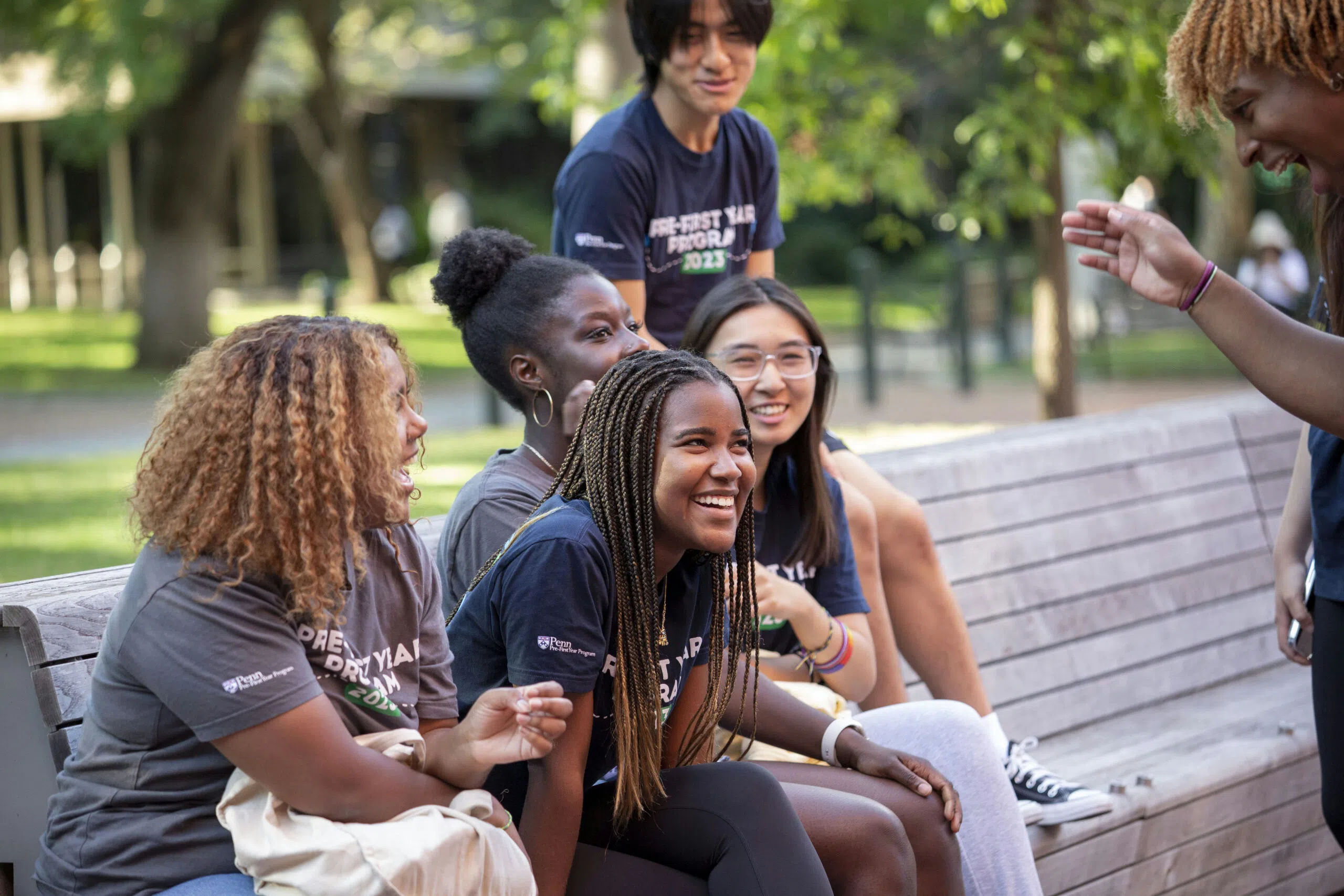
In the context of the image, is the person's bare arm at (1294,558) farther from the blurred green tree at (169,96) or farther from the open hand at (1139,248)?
the blurred green tree at (169,96)

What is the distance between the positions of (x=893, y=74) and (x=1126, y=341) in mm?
11802

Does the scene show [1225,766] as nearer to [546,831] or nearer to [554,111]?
[546,831]

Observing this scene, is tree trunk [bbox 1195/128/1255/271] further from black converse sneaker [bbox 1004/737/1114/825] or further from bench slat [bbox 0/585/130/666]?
bench slat [bbox 0/585/130/666]

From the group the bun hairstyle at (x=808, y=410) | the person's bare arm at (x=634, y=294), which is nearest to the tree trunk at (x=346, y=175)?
the person's bare arm at (x=634, y=294)

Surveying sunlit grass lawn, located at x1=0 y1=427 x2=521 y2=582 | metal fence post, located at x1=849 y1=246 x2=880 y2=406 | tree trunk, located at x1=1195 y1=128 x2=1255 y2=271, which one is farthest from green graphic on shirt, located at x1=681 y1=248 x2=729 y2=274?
tree trunk, located at x1=1195 y1=128 x2=1255 y2=271

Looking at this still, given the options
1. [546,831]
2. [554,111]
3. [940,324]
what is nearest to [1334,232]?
[546,831]

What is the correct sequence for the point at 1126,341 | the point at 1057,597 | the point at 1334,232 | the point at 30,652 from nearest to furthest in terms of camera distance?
the point at 30,652 → the point at 1334,232 → the point at 1057,597 → the point at 1126,341

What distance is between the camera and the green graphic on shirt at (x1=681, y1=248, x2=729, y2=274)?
399 cm

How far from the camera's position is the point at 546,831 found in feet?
8.04

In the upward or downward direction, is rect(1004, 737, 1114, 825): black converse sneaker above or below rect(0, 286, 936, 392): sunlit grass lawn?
above

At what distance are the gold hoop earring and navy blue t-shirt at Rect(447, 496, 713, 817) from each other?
451 millimetres

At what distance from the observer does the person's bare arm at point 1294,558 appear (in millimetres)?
3191

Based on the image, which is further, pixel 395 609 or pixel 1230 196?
pixel 1230 196

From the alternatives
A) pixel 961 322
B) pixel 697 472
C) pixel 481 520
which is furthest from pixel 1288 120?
pixel 961 322
